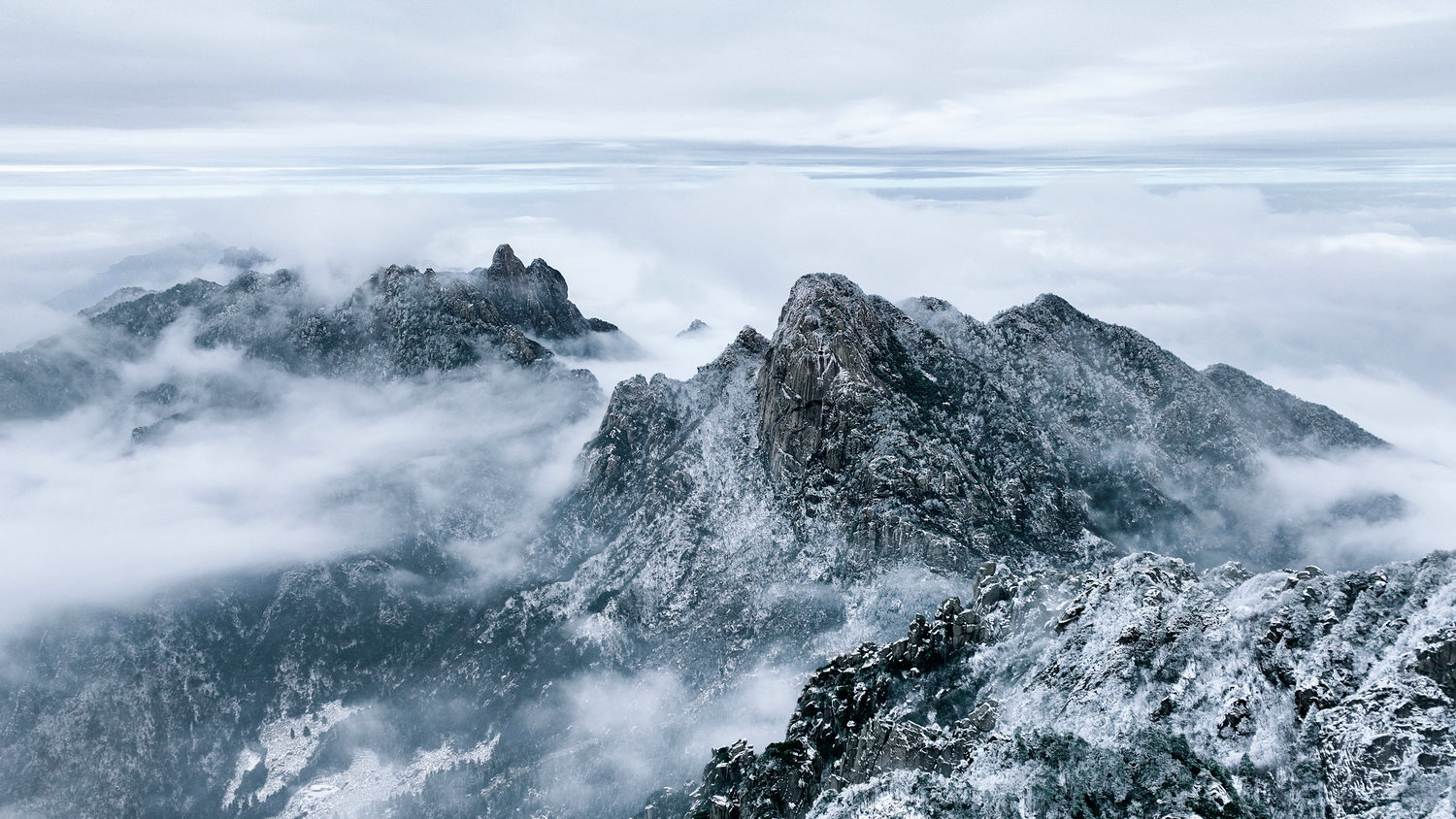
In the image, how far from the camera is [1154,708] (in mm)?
95000

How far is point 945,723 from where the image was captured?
11706 centimetres

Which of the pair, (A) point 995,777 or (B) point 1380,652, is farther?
(A) point 995,777

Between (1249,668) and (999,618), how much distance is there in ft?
136

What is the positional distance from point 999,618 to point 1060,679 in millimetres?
21833

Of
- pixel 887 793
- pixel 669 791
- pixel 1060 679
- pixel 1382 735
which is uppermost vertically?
pixel 1382 735

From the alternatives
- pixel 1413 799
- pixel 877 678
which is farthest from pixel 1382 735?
pixel 877 678

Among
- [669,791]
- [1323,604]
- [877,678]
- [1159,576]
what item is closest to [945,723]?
[877,678]

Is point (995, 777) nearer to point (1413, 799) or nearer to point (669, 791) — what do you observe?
point (1413, 799)

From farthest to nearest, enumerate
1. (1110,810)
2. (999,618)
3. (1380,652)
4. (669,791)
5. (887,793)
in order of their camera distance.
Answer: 1. (669,791)
2. (999,618)
3. (887,793)
4. (1110,810)
5. (1380,652)

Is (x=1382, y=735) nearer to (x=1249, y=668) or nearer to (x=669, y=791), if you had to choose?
(x=1249, y=668)

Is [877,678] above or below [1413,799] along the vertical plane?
below

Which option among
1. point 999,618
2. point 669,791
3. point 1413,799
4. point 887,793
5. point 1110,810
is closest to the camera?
point 1413,799

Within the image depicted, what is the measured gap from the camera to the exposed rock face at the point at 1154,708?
78.4 metres

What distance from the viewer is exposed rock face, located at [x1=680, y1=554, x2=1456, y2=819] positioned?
257 feet
